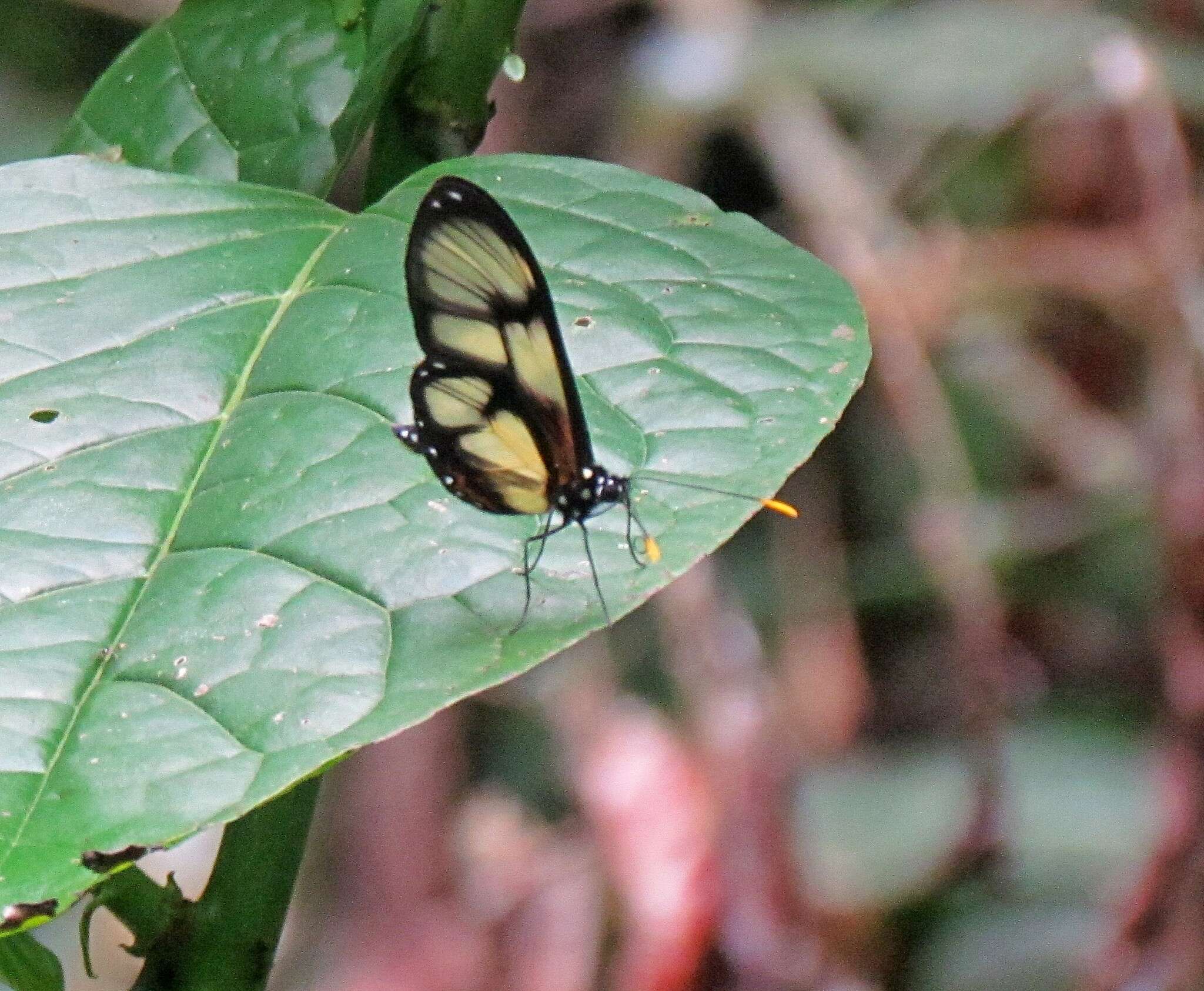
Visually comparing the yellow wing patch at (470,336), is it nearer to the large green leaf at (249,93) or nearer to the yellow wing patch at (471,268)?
the yellow wing patch at (471,268)

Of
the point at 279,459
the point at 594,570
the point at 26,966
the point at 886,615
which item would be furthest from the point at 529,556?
the point at 886,615

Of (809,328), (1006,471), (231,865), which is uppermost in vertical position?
(809,328)

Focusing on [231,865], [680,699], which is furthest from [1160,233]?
[231,865]

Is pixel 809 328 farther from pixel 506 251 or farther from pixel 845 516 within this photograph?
pixel 845 516

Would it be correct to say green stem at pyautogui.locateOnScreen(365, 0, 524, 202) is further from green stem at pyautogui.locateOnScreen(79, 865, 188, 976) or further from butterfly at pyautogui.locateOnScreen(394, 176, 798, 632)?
green stem at pyautogui.locateOnScreen(79, 865, 188, 976)

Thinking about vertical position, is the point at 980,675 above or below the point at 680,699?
above

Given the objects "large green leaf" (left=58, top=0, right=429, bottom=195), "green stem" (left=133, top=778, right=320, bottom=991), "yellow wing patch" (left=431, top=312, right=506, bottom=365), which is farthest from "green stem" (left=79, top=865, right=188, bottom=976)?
"large green leaf" (left=58, top=0, right=429, bottom=195)

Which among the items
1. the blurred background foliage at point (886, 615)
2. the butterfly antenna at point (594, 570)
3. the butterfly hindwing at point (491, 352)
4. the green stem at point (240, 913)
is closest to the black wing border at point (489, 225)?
the butterfly hindwing at point (491, 352)

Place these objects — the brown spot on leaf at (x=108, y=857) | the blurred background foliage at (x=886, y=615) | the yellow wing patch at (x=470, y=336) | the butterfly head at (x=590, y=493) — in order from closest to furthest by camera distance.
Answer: the brown spot on leaf at (x=108, y=857)
the butterfly head at (x=590, y=493)
the yellow wing patch at (x=470, y=336)
the blurred background foliage at (x=886, y=615)
